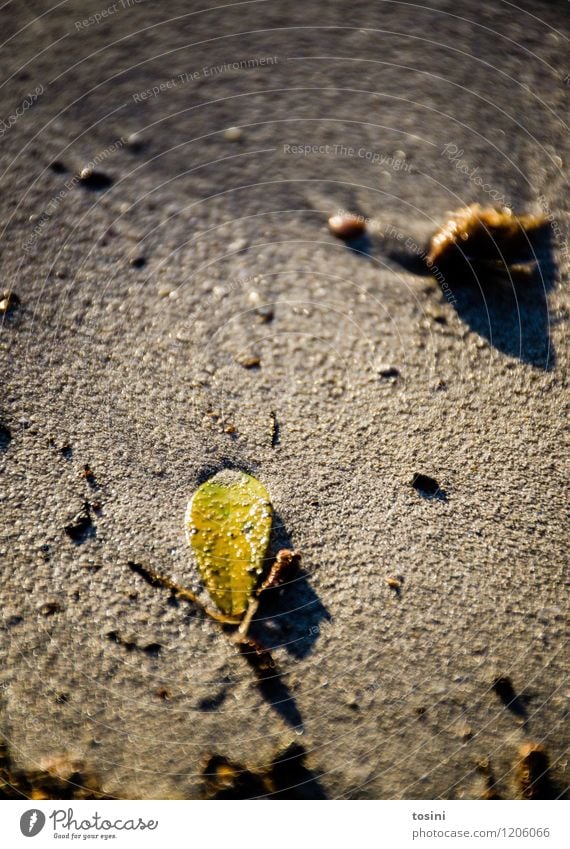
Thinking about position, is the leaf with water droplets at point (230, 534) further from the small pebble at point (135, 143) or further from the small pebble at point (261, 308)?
the small pebble at point (135, 143)

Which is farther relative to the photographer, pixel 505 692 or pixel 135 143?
pixel 135 143

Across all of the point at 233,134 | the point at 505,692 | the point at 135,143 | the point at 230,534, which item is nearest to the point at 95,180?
the point at 135,143

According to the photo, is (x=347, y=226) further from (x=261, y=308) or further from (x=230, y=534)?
(x=230, y=534)

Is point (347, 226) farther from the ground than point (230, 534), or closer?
farther from the ground

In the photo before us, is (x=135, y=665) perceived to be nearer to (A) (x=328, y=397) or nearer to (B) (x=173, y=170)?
(A) (x=328, y=397)

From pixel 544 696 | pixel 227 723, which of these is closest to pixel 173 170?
pixel 227 723

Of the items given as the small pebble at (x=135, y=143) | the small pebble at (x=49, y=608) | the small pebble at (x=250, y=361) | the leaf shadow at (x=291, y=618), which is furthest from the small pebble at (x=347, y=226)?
the small pebble at (x=49, y=608)

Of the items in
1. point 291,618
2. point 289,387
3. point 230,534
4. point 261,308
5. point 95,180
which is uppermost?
point 95,180

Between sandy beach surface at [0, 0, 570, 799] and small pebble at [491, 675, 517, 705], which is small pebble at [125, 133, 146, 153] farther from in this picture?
small pebble at [491, 675, 517, 705]

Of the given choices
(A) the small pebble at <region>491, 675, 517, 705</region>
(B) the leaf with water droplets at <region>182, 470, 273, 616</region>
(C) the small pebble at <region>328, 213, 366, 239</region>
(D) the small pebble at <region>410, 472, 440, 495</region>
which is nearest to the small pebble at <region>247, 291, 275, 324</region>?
(C) the small pebble at <region>328, 213, 366, 239</region>
